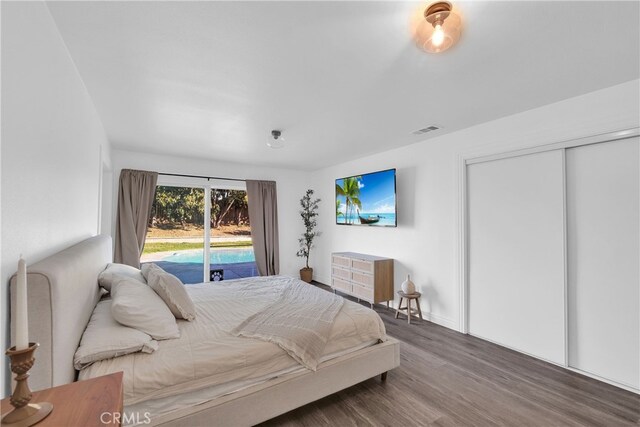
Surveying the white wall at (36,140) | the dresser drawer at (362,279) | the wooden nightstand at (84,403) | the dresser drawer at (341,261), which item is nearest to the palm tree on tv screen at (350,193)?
the dresser drawer at (341,261)

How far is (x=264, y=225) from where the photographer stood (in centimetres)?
540

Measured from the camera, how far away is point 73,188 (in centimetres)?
193

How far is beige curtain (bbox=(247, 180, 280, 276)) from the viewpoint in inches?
209

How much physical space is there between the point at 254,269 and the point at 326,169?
2466 millimetres

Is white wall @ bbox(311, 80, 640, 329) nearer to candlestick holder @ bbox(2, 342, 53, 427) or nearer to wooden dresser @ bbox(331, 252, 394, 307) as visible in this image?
wooden dresser @ bbox(331, 252, 394, 307)

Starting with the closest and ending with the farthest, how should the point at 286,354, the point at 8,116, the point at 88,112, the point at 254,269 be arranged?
the point at 8,116 → the point at 286,354 → the point at 88,112 → the point at 254,269

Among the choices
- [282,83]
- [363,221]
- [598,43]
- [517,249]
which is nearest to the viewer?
[598,43]

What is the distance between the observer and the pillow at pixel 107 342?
1.44 meters

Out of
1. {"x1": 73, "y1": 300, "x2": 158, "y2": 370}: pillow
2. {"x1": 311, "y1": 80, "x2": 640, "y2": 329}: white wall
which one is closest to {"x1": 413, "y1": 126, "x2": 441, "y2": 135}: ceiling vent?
{"x1": 311, "y1": 80, "x2": 640, "y2": 329}: white wall

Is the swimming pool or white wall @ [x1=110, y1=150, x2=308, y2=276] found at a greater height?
white wall @ [x1=110, y1=150, x2=308, y2=276]

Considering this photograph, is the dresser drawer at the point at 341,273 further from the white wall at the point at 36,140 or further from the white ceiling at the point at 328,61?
the white wall at the point at 36,140

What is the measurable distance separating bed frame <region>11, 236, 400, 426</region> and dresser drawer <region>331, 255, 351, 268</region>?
6.99 feet

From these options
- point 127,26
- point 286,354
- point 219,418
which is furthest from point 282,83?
point 219,418

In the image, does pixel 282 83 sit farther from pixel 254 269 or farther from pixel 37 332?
pixel 254 269
